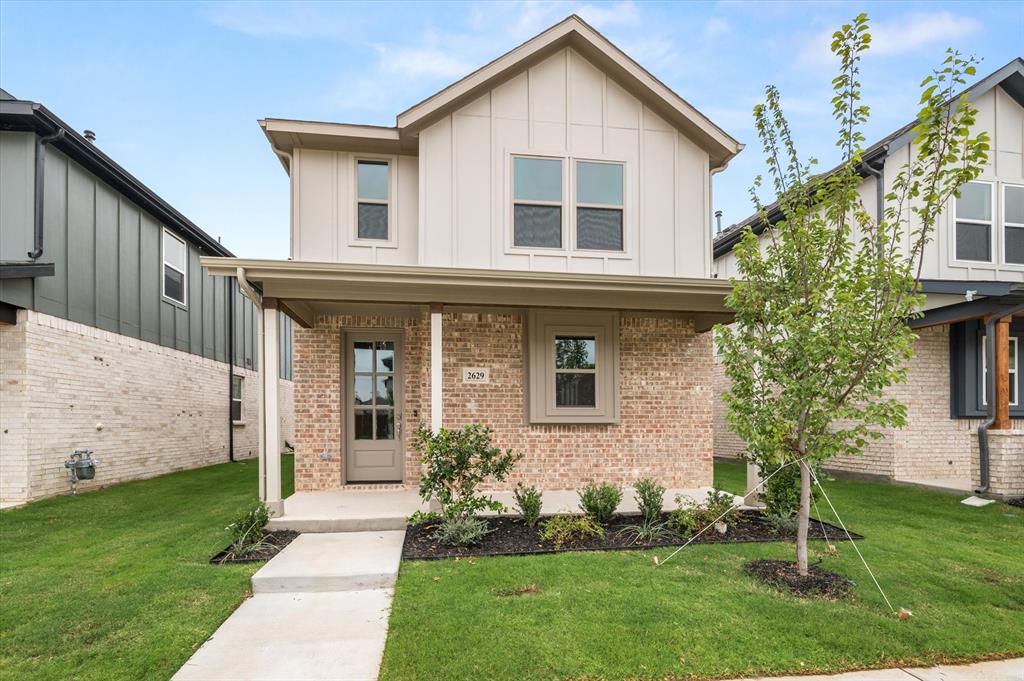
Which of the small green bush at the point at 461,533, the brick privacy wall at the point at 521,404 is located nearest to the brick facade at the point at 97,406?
the brick privacy wall at the point at 521,404

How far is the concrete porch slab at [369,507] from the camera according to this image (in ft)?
19.6

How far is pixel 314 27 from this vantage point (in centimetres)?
1116

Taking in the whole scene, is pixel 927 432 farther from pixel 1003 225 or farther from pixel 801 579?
pixel 801 579

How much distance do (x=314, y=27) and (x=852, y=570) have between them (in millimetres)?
12752

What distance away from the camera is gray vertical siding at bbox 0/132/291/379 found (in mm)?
7949

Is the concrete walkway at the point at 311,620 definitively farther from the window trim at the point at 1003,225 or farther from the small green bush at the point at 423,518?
the window trim at the point at 1003,225

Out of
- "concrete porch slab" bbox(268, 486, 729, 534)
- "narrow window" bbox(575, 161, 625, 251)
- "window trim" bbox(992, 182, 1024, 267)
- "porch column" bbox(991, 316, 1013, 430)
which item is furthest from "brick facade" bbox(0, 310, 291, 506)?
"window trim" bbox(992, 182, 1024, 267)

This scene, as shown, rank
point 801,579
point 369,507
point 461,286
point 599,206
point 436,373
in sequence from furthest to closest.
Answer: point 599,206 → point 369,507 → point 436,373 → point 461,286 → point 801,579

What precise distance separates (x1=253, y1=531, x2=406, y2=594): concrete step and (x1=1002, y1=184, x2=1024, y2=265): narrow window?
1121 centimetres

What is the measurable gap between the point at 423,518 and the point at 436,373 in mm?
1606

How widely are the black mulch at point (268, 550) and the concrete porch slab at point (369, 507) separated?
116 millimetres

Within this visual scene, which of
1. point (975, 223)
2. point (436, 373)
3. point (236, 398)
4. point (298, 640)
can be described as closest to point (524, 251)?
point (436, 373)

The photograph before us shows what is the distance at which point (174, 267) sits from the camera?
39.6 feet

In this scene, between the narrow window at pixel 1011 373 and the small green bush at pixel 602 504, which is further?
the narrow window at pixel 1011 373
